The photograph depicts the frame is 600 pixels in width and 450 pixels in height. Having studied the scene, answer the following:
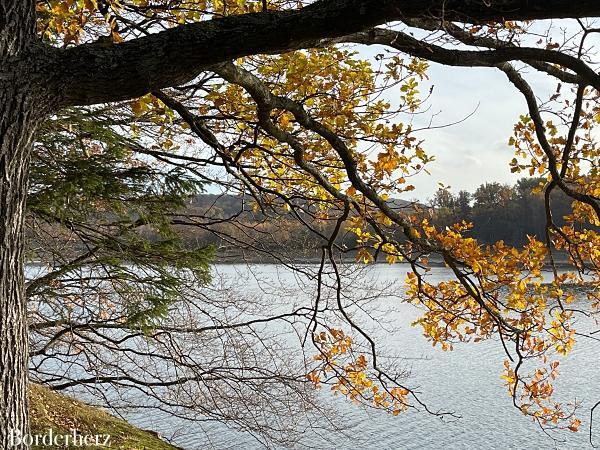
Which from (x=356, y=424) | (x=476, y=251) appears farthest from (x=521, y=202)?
(x=476, y=251)

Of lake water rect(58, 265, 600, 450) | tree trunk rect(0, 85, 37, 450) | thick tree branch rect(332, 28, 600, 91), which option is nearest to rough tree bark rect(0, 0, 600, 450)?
tree trunk rect(0, 85, 37, 450)

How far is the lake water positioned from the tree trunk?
376cm

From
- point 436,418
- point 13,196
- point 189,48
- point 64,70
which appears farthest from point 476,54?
point 436,418

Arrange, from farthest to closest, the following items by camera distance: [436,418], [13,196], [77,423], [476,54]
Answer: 1. [436,418]
2. [77,423]
3. [476,54]
4. [13,196]

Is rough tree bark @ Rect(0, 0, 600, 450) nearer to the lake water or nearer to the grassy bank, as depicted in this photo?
the grassy bank

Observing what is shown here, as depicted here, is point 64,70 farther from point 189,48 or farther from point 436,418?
point 436,418

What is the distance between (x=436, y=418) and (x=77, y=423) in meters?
6.30

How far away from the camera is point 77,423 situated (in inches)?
203

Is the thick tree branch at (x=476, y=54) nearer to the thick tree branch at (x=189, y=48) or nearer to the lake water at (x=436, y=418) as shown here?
the thick tree branch at (x=189, y=48)

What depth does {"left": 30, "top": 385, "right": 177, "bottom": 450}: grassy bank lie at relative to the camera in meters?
4.79

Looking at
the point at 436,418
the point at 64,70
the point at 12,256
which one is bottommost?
the point at 436,418

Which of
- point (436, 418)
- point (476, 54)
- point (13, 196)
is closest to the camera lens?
point (13, 196)

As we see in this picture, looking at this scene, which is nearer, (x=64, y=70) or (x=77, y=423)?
(x=64, y=70)

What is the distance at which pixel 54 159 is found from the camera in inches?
156
